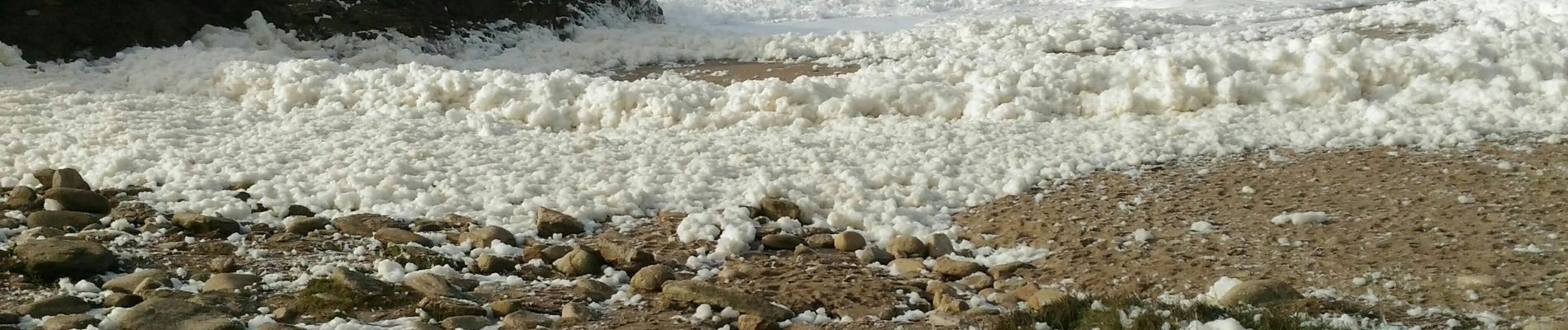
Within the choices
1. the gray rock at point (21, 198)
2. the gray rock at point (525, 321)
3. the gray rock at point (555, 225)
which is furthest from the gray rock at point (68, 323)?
the gray rock at point (21, 198)

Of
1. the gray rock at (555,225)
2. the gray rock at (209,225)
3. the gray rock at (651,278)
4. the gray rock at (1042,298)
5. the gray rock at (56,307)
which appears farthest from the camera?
the gray rock at (555,225)

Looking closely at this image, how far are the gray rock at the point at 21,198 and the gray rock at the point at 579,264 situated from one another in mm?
2763

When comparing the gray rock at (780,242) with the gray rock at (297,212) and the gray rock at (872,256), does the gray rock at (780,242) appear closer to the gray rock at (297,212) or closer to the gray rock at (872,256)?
the gray rock at (872,256)

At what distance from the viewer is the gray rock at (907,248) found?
5680 mm

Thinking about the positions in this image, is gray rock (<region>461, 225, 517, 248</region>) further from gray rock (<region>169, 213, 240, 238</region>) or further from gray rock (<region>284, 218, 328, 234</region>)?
gray rock (<region>169, 213, 240, 238</region>)

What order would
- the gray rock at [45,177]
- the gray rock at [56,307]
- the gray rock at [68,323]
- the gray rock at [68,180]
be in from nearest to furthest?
the gray rock at [68,323] → the gray rock at [56,307] → the gray rock at [68,180] → the gray rock at [45,177]

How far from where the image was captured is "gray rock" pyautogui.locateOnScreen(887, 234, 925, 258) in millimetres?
5680

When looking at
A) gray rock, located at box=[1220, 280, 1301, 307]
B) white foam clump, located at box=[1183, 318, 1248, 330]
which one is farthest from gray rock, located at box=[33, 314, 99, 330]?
gray rock, located at box=[1220, 280, 1301, 307]

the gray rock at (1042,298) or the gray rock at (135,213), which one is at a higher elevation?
the gray rock at (135,213)

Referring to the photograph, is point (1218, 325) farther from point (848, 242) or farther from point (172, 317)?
point (172, 317)

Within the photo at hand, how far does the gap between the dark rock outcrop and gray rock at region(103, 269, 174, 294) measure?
635cm

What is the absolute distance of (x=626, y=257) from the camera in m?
5.54

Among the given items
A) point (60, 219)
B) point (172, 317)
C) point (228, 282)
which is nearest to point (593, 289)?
point (228, 282)

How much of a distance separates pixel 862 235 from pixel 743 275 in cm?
78
